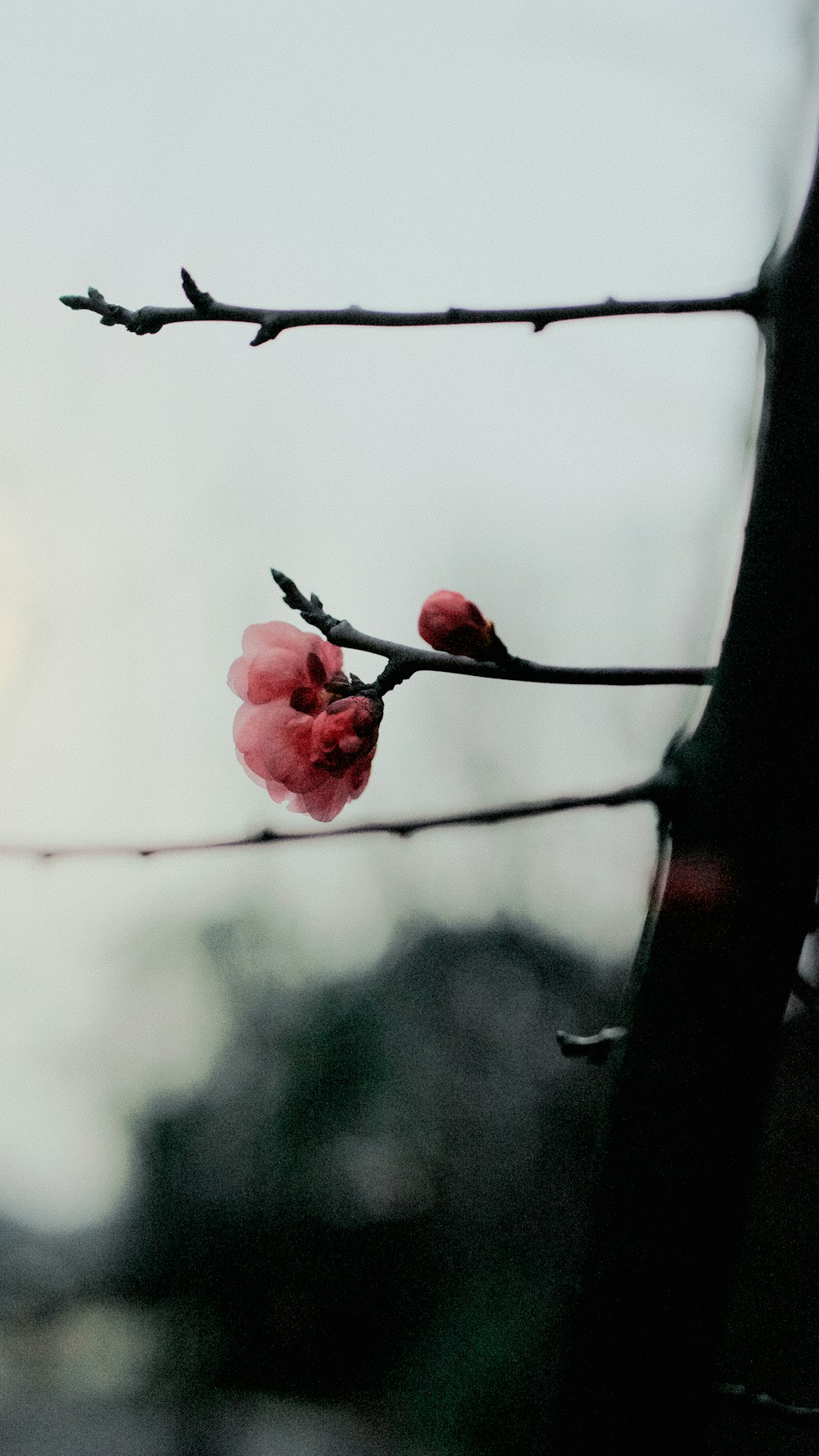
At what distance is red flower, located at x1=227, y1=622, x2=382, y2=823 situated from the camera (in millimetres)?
418

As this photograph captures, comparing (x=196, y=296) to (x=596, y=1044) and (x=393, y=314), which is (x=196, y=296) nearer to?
(x=393, y=314)

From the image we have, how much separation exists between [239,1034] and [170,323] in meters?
4.13

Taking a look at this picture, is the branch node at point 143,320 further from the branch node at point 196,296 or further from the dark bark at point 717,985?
the dark bark at point 717,985

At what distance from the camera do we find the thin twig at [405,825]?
295mm

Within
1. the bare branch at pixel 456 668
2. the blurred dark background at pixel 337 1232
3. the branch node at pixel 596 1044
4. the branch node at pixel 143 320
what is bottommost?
the blurred dark background at pixel 337 1232

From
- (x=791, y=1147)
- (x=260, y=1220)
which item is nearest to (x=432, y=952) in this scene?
(x=260, y=1220)

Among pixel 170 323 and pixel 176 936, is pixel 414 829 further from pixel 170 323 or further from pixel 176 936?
pixel 176 936

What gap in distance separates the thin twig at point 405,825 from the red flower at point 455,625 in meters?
0.06

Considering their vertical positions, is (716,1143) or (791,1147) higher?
(716,1143)

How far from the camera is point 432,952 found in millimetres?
3791

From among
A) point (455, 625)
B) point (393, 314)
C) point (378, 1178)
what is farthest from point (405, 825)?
point (378, 1178)

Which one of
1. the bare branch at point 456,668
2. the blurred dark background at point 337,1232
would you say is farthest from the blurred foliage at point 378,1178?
the bare branch at point 456,668

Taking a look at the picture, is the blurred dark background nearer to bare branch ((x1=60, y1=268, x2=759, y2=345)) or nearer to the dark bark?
the dark bark

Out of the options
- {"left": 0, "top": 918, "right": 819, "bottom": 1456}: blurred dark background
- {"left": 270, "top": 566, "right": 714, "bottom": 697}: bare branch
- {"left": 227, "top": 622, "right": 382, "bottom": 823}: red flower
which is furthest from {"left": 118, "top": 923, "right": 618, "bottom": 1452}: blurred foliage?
{"left": 270, "top": 566, "right": 714, "bottom": 697}: bare branch
